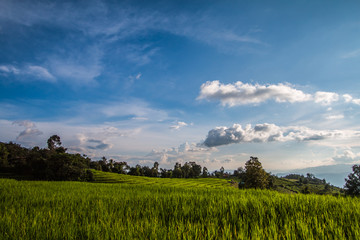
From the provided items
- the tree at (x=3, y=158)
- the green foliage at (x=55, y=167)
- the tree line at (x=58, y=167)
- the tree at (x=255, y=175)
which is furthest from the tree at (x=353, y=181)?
the tree at (x=3, y=158)

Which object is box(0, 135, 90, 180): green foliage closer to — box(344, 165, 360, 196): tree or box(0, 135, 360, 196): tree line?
box(0, 135, 360, 196): tree line

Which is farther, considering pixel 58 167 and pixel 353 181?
pixel 353 181

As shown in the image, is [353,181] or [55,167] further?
[353,181]

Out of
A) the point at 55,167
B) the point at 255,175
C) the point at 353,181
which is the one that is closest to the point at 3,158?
the point at 55,167

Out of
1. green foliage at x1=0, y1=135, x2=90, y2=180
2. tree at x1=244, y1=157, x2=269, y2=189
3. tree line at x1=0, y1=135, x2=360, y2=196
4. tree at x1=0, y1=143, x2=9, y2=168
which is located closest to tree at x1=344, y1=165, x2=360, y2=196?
tree line at x1=0, y1=135, x2=360, y2=196

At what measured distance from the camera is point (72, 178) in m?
53.5

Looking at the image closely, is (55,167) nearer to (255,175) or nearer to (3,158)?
(3,158)

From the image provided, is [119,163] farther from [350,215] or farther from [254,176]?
[350,215]

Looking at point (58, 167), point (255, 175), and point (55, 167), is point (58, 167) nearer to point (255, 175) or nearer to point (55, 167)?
point (55, 167)

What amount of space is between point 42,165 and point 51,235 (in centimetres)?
6620

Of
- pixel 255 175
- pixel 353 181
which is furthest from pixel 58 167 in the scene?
pixel 353 181

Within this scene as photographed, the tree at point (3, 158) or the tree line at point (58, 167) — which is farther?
the tree at point (3, 158)

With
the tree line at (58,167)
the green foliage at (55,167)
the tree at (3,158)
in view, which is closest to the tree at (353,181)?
the tree line at (58,167)

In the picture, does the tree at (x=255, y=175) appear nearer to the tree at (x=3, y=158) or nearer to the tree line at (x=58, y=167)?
the tree line at (x=58, y=167)
